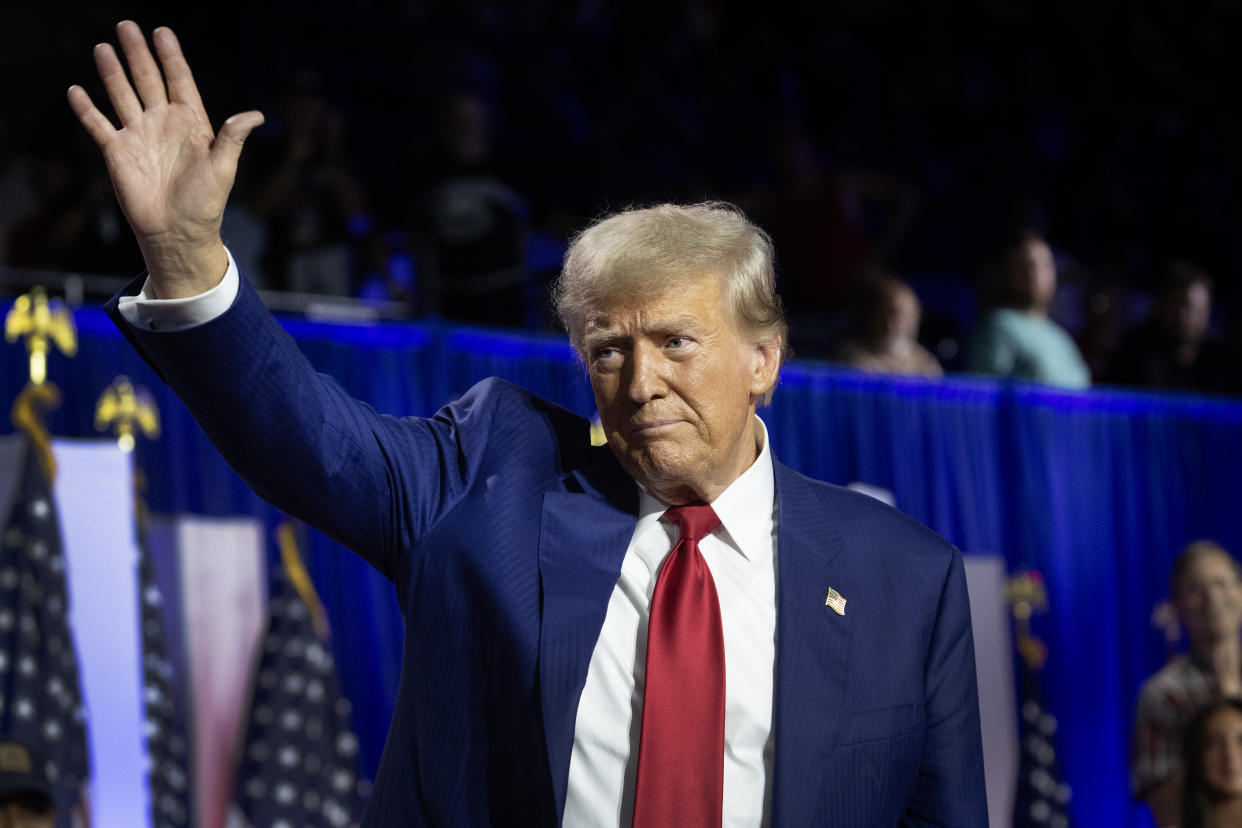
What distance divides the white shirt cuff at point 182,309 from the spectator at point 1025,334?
14.6 ft

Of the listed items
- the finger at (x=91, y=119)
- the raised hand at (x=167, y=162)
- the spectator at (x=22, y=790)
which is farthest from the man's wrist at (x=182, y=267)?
the spectator at (x=22, y=790)

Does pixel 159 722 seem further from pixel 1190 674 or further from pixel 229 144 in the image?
pixel 1190 674

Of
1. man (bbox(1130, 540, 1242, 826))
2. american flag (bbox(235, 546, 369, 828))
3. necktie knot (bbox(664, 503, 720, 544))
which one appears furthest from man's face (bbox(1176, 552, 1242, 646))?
necktie knot (bbox(664, 503, 720, 544))

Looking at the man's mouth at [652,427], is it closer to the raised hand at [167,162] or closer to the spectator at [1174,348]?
the raised hand at [167,162]

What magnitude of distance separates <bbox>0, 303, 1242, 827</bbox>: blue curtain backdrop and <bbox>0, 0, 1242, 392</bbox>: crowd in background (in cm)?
17

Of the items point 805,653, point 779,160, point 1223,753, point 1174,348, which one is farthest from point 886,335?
point 805,653

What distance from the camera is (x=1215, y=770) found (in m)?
4.11

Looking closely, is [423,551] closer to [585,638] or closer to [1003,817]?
[585,638]

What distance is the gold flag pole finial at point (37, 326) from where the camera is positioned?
3789mm

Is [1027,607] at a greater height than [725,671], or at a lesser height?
lesser

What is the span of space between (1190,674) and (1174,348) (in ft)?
5.11

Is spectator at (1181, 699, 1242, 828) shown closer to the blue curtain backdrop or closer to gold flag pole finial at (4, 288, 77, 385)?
the blue curtain backdrop

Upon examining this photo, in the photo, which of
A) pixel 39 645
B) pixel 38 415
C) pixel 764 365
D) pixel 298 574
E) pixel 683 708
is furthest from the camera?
pixel 298 574

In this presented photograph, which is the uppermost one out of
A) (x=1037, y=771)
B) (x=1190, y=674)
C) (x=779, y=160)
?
(x=779, y=160)
